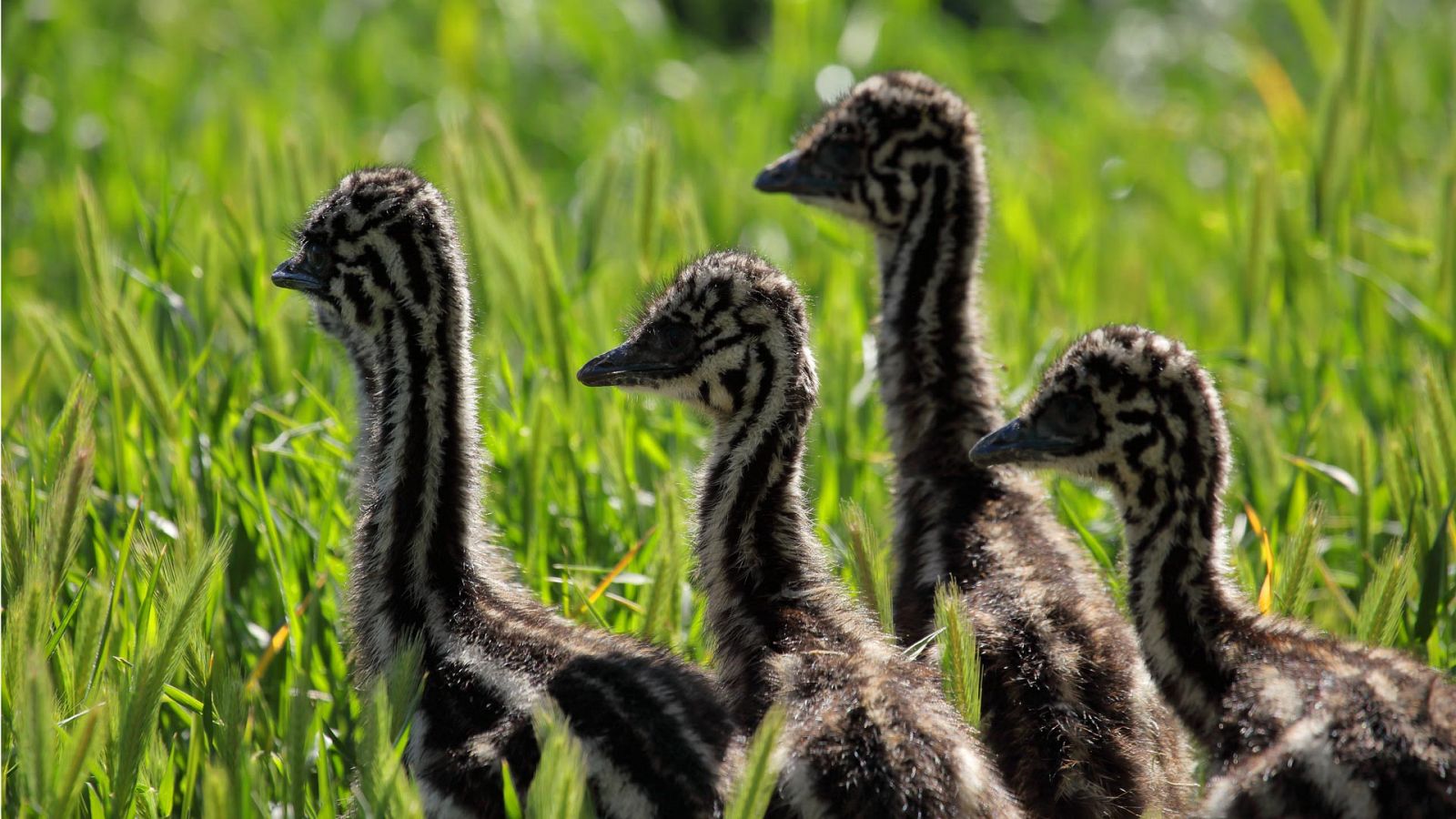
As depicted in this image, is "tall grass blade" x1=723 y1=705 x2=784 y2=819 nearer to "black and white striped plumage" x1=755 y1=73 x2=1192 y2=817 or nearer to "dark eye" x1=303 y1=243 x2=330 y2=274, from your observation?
"black and white striped plumage" x1=755 y1=73 x2=1192 y2=817

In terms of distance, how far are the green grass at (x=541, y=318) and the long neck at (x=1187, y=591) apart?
1.16ft

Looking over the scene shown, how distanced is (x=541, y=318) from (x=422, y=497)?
5.35 ft

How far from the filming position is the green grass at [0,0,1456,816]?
13.4 feet

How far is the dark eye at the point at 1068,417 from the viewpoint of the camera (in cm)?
451

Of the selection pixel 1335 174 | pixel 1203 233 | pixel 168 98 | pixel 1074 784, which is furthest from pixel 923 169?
pixel 168 98

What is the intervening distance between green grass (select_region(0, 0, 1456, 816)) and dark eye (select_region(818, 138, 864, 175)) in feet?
1.81

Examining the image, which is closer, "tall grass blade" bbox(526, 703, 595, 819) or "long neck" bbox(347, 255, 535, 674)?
"tall grass blade" bbox(526, 703, 595, 819)

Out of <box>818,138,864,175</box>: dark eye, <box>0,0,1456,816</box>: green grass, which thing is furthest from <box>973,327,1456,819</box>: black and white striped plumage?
Result: <box>818,138,864,175</box>: dark eye

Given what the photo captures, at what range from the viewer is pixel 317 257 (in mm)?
4809

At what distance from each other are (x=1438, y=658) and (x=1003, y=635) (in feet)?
4.38

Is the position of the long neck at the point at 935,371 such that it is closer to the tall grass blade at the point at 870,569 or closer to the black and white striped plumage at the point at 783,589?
the tall grass blade at the point at 870,569

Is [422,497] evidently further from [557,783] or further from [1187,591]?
[1187,591]

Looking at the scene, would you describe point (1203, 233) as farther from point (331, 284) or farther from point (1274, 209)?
point (331, 284)

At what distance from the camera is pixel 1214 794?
3695 millimetres
